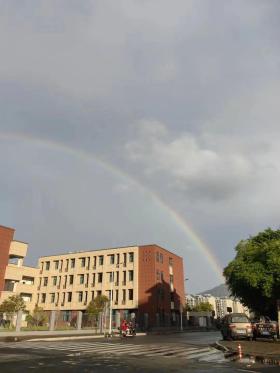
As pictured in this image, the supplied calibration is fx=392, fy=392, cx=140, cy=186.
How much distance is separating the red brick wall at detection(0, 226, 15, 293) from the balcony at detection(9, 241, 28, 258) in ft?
4.39

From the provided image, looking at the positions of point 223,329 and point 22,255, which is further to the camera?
point 22,255

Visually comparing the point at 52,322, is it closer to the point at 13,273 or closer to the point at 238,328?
the point at 13,273

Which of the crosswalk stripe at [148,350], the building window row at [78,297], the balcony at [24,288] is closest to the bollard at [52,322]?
the balcony at [24,288]

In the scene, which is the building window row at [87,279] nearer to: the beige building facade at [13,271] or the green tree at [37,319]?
the beige building facade at [13,271]

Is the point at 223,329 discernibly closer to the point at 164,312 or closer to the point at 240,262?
the point at 240,262

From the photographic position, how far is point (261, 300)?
3688cm

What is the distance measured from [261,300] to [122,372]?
29.2 metres

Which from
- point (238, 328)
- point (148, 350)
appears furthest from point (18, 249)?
point (148, 350)

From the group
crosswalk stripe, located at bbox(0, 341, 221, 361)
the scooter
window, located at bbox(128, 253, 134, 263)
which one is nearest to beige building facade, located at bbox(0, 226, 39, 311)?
window, located at bbox(128, 253, 134, 263)

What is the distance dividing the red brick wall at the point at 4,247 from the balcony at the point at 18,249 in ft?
4.39

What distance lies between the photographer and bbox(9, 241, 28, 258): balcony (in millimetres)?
60344

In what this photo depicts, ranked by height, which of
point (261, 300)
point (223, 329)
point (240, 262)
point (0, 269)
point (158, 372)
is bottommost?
point (158, 372)

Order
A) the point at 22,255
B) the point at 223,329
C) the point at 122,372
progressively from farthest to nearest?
the point at 22,255 < the point at 223,329 < the point at 122,372

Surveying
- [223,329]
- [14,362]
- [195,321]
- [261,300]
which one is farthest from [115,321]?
[14,362]
